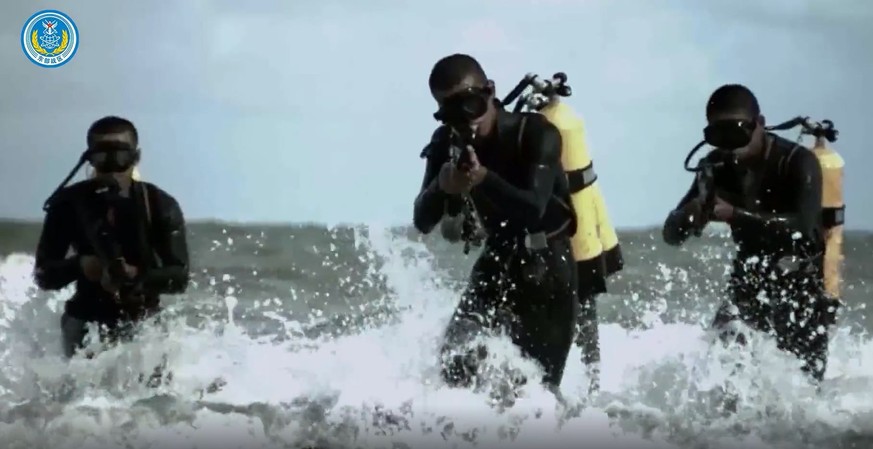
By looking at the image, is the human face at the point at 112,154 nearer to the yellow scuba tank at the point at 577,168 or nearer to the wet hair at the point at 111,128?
the wet hair at the point at 111,128

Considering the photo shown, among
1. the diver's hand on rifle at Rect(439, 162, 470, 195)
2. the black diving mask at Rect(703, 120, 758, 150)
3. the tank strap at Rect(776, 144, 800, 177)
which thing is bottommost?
the diver's hand on rifle at Rect(439, 162, 470, 195)

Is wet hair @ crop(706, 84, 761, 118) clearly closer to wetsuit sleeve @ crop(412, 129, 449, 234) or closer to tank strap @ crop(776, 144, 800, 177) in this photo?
tank strap @ crop(776, 144, 800, 177)

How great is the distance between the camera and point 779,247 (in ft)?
7.91

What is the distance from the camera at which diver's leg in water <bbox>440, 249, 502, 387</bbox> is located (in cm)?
222

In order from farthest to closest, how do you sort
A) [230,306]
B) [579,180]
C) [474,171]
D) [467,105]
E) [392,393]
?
[230,306] → [392,393] → [579,180] → [467,105] → [474,171]

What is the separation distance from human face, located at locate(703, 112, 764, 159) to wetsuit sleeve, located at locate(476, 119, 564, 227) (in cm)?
44

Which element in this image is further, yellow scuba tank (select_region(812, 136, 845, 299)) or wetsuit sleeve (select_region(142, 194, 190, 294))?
yellow scuba tank (select_region(812, 136, 845, 299))

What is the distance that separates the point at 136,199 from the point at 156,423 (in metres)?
0.53

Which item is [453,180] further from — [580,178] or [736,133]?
[736,133]

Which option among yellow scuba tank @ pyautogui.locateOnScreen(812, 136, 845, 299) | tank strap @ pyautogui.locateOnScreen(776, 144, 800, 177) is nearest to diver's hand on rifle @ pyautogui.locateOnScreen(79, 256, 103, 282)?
tank strap @ pyautogui.locateOnScreen(776, 144, 800, 177)

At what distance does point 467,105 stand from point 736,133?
0.66m

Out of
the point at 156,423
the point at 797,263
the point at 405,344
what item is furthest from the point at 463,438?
the point at 797,263

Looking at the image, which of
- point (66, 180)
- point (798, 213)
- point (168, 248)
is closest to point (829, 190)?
point (798, 213)

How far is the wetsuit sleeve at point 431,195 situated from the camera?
6.91ft
